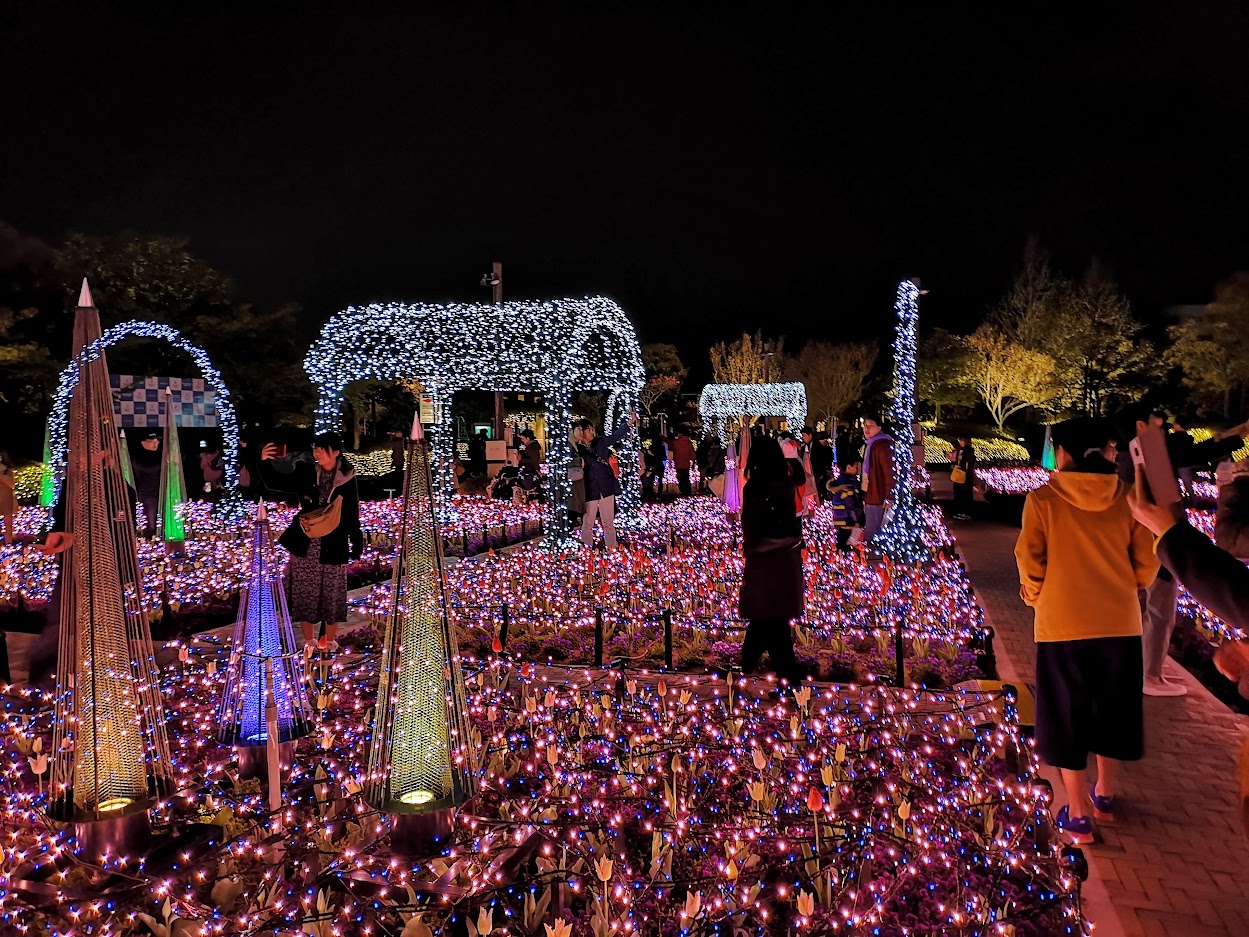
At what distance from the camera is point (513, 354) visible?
11.9m

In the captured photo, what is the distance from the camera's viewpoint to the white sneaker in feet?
18.3

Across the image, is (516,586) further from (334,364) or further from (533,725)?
(334,364)

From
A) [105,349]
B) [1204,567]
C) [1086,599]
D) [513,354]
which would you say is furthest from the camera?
[513,354]

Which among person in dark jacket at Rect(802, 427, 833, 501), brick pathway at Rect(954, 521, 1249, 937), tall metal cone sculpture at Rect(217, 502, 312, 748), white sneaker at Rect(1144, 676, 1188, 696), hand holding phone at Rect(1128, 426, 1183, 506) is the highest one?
hand holding phone at Rect(1128, 426, 1183, 506)

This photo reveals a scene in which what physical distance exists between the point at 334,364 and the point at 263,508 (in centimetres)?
901

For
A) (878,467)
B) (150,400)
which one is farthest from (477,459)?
(878,467)

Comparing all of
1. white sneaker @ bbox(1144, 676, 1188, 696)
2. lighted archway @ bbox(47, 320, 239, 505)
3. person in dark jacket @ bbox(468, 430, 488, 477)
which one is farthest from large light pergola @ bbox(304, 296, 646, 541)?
person in dark jacket @ bbox(468, 430, 488, 477)

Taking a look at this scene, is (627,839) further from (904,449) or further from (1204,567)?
(904,449)

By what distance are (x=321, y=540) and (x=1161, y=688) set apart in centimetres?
581

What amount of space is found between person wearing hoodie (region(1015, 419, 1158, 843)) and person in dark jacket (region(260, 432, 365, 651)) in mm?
4230

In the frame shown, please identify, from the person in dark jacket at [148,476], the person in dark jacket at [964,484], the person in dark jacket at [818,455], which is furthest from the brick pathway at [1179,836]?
the person in dark jacket at [148,476]

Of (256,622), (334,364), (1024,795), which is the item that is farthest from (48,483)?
(1024,795)

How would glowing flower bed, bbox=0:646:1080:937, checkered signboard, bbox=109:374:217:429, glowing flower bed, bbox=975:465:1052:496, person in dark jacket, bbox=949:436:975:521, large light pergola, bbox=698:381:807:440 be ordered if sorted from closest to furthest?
glowing flower bed, bbox=0:646:1080:937
checkered signboard, bbox=109:374:217:429
person in dark jacket, bbox=949:436:975:521
glowing flower bed, bbox=975:465:1052:496
large light pergola, bbox=698:381:807:440

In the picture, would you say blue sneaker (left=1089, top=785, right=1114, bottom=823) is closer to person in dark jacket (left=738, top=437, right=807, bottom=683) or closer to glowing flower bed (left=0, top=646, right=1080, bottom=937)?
glowing flower bed (left=0, top=646, right=1080, bottom=937)
